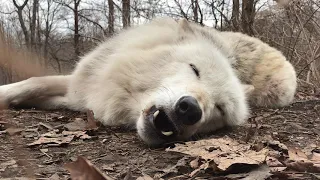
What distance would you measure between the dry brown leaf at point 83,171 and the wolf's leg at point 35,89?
88.1 inches

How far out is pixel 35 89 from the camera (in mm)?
3477

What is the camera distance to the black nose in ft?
6.96

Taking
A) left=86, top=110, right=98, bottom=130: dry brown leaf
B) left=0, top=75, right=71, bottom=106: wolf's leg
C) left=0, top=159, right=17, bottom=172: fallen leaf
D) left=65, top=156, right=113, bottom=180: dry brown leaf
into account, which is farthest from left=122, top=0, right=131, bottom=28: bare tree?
left=65, top=156, right=113, bottom=180: dry brown leaf

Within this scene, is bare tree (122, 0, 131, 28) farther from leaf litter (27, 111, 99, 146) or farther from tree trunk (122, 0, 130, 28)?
leaf litter (27, 111, 99, 146)

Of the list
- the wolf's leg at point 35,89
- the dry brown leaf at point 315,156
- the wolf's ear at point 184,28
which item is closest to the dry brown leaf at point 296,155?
the dry brown leaf at point 315,156

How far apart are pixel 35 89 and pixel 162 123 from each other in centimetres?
167

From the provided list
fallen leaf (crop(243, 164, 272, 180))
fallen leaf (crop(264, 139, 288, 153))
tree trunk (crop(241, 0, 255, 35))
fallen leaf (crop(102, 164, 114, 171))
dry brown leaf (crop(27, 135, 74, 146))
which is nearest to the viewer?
fallen leaf (crop(243, 164, 272, 180))

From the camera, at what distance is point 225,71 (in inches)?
113

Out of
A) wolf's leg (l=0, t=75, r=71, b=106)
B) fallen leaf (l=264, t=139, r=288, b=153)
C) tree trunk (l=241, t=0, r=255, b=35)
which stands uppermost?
tree trunk (l=241, t=0, r=255, b=35)

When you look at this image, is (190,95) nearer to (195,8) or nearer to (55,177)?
(55,177)

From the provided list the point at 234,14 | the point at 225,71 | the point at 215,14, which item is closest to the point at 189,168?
the point at 225,71

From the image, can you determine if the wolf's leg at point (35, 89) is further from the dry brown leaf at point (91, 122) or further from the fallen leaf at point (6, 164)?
the fallen leaf at point (6, 164)

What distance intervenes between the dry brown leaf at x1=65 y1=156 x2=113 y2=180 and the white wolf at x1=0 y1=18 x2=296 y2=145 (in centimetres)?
105

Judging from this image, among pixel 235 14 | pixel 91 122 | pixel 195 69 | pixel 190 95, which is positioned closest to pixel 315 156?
pixel 190 95
